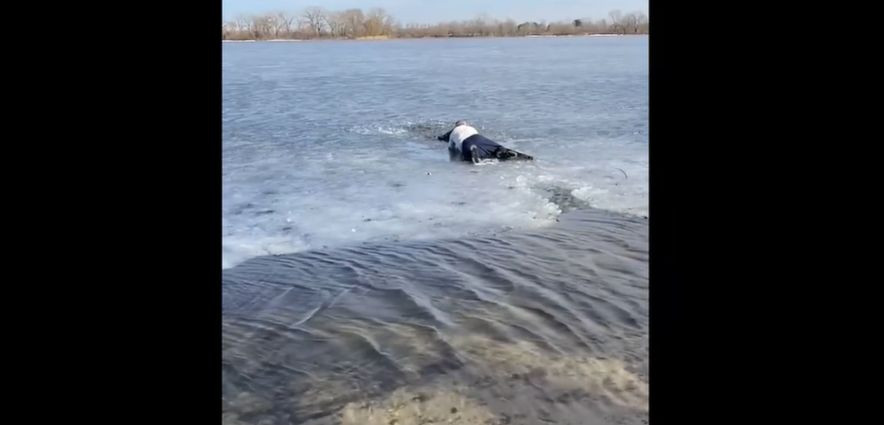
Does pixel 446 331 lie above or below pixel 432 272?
below

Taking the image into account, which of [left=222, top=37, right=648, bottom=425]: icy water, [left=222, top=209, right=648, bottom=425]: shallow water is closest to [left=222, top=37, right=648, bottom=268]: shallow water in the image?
[left=222, top=37, right=648, bottom=425]: icy water

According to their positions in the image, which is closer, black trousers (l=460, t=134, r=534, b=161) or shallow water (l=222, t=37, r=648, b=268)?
shallow water (l=222, t=37, r=648, b=268)

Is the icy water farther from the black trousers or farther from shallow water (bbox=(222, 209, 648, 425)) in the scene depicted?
the black trousers

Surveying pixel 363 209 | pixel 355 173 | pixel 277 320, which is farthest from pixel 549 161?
pixel 277 320

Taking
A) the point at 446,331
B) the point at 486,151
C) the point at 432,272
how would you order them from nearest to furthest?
the point at 446,331
the point at 432,272
the point at 486,151

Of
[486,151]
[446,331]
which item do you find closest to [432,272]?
[446,331]

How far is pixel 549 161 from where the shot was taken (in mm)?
9219

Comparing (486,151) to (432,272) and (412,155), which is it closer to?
(412,155)

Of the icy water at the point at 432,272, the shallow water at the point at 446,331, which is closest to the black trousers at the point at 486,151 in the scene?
the icy water at the point at 432,272

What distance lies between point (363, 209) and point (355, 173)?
1.60m

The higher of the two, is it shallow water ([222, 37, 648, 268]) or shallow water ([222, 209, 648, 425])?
shallow water ([222, 37, 648, 268])
